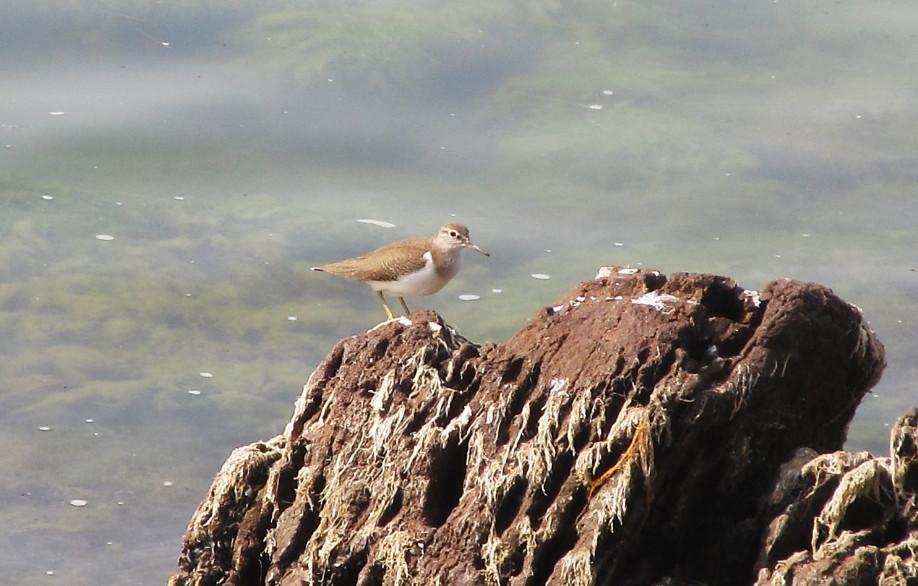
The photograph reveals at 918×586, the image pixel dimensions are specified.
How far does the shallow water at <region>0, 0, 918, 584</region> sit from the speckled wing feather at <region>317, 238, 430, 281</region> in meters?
1.40

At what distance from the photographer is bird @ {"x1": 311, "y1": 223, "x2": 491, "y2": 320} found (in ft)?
26.3

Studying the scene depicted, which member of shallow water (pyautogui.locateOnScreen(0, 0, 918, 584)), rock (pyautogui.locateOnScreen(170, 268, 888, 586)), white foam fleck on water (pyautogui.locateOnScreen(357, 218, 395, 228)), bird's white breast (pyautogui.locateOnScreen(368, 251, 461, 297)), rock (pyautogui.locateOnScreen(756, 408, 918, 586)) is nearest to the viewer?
rock (pyautogui.locateOnScreen(756, 408, 918, 586))

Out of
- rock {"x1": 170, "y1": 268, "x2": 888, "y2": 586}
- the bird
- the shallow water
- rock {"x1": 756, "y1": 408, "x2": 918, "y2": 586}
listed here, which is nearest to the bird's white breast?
the bird

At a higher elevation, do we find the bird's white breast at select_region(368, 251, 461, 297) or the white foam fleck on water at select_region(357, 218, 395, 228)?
the bird's white breast at select_region(368, 251, 461, 297)

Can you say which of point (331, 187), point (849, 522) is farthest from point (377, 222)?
point (849, 522)

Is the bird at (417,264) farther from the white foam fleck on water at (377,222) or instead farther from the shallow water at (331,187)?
the white foam fleck on water at (377,222)

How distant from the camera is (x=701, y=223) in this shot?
1170cm

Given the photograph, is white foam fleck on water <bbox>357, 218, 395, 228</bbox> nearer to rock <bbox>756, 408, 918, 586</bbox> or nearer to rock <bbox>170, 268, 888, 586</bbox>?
rock <bbox>170, 268, 888, 586</bbox>

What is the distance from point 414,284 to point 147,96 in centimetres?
599

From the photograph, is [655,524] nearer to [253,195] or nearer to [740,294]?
[740,294]

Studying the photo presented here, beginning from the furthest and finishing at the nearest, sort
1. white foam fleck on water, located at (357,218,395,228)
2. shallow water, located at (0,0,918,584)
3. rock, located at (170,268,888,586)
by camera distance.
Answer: white foam fleck on water, located at (357,218,395,228), shallow water, located at (0,0,918,584), rock, located at (170,268,888,586)

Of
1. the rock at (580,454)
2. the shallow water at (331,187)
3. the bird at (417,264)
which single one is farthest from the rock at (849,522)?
the shallow water at (331,187)

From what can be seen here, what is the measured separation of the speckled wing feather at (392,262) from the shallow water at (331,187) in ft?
4.60

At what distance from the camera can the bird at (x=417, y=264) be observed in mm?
8008
